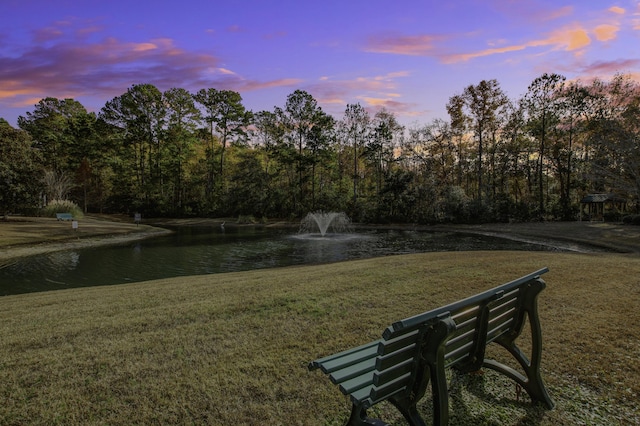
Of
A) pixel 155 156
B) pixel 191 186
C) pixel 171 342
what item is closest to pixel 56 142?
pixel 155 156

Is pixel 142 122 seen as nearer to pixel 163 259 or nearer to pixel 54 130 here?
pixel 54 130

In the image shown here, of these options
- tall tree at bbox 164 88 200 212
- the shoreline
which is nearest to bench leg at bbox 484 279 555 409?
the shoreline

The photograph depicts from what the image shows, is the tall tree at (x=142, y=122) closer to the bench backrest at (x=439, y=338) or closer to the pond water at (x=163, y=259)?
the pond water at (x=163, y=259)

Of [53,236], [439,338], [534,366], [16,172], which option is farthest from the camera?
[16,172]

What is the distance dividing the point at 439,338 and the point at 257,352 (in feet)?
7.30

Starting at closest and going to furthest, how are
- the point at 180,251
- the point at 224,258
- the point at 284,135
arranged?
the point at 224,258 → the point at 180,251 → the point at 284,135

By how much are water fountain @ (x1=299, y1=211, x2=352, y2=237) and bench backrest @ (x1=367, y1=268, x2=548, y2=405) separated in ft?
72.7

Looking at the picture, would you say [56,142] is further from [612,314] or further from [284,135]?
[612,314]

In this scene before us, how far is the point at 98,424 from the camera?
8.09 ft

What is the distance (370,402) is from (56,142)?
52.3 m

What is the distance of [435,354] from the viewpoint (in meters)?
1.90

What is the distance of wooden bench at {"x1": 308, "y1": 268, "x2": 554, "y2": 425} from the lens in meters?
1.85

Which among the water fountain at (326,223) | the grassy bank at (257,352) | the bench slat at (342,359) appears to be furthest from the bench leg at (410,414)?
the water fountain at (326,223)

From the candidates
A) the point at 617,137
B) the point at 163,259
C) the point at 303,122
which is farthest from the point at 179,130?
the point at 617,137
